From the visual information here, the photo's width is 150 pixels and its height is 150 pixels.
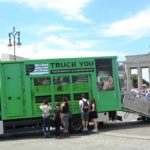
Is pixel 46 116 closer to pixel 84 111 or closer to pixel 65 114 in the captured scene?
pixel 65 114

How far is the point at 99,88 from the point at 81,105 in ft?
4.37

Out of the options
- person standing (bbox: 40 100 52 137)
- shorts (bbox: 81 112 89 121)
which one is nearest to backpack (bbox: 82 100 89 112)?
shorts (bbox: 81 112 89 121)

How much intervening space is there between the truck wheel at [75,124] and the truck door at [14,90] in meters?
2.25

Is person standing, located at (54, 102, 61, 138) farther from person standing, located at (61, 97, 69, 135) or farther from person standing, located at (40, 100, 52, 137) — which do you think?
person standing, located at (40, 100, 52, 137)

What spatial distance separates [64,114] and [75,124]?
3.82 feet

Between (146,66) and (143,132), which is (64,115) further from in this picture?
(146,66)

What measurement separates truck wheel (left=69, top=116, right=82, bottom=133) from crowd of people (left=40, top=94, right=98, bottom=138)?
16.7 inches

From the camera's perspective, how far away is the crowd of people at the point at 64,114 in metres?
18.2

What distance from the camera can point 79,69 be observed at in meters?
19.3

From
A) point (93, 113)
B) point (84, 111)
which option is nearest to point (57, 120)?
point (84, 111)

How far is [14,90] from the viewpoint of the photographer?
1845 cm

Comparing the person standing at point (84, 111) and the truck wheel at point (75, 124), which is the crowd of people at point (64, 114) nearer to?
the person standing at point (84, 111)

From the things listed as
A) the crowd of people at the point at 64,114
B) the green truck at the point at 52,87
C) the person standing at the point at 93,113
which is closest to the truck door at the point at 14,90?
the green truck at the point at 52,87

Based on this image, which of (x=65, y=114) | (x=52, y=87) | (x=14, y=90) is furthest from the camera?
(x=52, y=87)
